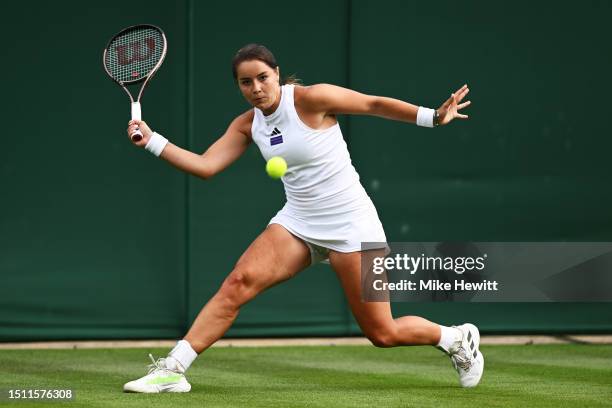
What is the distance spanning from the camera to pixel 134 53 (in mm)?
6105

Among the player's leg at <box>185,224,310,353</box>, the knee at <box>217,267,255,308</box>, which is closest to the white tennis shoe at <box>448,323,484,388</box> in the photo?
the player's leg at <box>185,224,310,353</box>

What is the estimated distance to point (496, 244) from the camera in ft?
28.2

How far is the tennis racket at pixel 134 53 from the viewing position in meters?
6.07

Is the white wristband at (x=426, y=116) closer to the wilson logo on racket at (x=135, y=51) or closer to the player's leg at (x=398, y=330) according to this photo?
the player's leg at (x=398, y=330)

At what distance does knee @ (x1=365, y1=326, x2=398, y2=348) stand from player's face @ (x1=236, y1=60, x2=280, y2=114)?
1138 mm

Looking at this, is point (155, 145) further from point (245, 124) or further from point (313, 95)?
point (313, 95)

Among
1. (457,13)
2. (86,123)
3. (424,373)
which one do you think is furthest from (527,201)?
(86,123)

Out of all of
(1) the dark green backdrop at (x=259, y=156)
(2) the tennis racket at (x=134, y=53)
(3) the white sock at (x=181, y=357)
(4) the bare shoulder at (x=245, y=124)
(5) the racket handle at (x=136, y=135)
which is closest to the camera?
(5) the racket handle at (x=136, y=135)

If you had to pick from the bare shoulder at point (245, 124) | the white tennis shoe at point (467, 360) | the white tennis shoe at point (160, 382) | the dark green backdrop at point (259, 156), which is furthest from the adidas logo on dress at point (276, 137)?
A: the dark green backdrop at point (259, 156)

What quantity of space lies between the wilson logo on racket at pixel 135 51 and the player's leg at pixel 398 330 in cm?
133

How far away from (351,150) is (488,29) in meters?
1.26

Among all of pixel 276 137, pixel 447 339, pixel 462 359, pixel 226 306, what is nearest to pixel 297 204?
pixel 276 137

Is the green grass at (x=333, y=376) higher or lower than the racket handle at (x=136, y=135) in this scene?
lower

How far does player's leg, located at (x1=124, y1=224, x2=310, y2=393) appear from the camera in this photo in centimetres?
574
